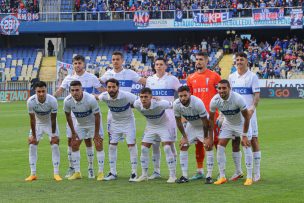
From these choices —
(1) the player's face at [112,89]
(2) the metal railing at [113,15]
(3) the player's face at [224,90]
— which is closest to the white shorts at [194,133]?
(3) the player's face at [224,90]

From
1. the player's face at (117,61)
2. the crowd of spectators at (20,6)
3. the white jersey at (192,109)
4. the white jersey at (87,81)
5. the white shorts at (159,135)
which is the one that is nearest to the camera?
the white jersey at (192,109)

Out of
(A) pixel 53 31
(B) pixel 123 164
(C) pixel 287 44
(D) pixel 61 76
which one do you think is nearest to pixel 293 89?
(C) pixel 287 44

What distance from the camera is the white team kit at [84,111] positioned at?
1459cm

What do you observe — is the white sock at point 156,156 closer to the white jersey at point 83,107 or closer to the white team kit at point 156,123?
the white team kit at point 156,123

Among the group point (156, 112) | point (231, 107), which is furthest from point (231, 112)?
point (156, 112)

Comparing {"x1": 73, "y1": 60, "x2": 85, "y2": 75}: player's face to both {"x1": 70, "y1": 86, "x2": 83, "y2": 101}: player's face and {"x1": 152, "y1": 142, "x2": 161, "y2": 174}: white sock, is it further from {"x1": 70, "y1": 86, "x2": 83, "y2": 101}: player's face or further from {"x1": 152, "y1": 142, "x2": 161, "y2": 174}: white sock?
{"x1": 152, "y1": 142, "x2": 161, "y2": 174}: white sock

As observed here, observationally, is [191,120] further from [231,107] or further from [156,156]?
[156,156]

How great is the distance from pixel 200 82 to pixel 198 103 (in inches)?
48.9

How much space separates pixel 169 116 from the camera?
14.9 meters

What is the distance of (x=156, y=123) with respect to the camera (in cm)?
1462

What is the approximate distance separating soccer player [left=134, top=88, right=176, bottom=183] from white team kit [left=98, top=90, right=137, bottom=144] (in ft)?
0.92

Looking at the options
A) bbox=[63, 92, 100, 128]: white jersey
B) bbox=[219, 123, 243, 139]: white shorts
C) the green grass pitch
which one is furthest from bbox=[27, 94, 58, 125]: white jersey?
bbox=[219, 123, 243, 139]: white shorts

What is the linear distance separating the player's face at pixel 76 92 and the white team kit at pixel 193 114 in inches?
71.0

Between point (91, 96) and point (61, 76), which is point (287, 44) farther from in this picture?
point (91, 96)
